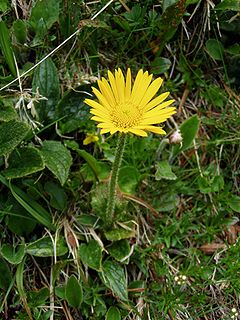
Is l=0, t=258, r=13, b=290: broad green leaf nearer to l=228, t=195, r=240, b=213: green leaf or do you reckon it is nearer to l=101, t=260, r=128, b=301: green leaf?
l=101, t=260, r=128, b=301: green leaf

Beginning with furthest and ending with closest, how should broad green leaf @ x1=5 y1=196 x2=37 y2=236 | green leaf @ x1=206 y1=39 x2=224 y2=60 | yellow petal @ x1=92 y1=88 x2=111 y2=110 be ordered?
green leaf @ x1=206 y1=39 x2=224 y2=60
broad green leaf @ x1=5 y1=196 x2=37 y2=236
yellow petal @ x1=92 y1=88 x2=111 y2=110

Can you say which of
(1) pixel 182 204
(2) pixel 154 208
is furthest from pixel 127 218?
(1) pixel 182 204

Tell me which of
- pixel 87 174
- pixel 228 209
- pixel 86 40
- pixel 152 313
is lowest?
pixel 152 313

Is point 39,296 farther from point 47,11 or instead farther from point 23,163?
point 47,11

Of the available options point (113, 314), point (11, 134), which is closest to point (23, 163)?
point (11, 134)

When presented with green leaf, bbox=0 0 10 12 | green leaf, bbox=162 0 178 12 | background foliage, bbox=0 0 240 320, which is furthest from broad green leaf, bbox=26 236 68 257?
green leaf, bbox=162 0 178 12

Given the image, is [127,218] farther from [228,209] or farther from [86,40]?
[86,40]
